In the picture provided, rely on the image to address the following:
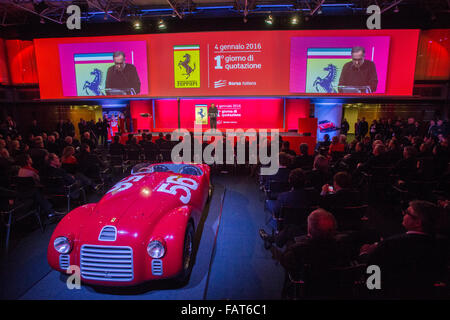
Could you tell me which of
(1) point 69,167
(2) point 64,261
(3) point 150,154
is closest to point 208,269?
(2) point 64,261

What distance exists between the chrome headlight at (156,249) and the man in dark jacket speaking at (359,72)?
11.0m

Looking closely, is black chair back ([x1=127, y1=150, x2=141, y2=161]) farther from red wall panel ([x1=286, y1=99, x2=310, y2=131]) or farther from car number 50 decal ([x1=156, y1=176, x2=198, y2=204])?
red wall panel ([x1=286, y1=99, x2=310, y2=131])

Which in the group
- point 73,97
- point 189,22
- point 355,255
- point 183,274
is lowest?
point 183,274

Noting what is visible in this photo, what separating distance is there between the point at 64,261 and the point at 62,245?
0.19m

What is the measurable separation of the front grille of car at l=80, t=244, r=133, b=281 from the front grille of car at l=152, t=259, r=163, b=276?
22cm

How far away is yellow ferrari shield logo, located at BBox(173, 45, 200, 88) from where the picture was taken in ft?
37.0

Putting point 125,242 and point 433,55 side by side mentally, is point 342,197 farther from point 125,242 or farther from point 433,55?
point 433,55

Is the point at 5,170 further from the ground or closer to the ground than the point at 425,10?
closer to the ground

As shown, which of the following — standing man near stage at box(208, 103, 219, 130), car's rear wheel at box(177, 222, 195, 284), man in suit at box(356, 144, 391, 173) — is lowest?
car's rear wheel at box(177, 222, 195, 284)

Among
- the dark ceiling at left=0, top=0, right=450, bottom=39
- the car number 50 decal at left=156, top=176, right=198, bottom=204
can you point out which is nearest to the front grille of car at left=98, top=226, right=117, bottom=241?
the car number 50 decal at left=156, top=176, right=198, bottom=204

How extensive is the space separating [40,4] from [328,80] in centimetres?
1201
